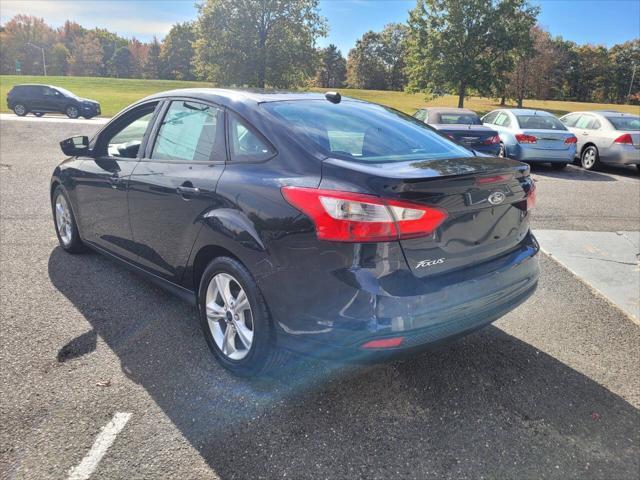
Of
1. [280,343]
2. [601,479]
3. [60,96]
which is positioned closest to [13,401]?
[280,343]

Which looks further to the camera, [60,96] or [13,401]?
[60,96]

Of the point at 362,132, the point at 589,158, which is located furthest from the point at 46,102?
the point at 362,132

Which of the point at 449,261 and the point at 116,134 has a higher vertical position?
the point at 116,134

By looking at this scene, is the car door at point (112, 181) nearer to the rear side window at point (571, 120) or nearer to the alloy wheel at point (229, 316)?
the alloy wheel at point (229, 316)

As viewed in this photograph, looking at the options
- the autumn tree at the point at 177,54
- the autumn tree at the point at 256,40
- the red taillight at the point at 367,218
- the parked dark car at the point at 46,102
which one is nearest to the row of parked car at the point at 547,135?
the red taillight at the point at 367,218

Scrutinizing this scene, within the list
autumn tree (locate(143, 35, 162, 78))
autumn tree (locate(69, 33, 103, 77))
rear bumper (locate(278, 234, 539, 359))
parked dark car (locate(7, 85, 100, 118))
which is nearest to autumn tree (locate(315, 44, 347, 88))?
autumn tree (locate(143, 35, 162, 78))

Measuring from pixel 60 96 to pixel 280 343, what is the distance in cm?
2928

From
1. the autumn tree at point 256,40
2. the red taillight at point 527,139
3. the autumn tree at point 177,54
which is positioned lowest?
the red taillight at point 527,139

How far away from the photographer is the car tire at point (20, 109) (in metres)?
27.1

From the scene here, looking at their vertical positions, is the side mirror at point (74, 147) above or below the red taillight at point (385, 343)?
above

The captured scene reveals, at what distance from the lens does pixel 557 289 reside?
4.57 meters

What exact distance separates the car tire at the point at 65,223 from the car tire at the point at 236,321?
2.40m

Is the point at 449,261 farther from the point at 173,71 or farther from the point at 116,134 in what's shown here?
the point at 173,71

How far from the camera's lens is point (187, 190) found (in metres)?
3.13
